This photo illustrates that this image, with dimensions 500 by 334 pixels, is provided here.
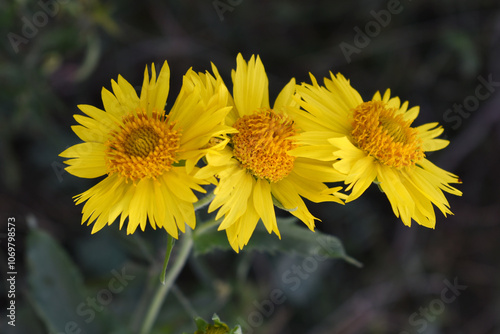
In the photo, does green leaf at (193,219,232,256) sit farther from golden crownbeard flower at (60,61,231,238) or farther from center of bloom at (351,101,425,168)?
center of bloom at (351,101,425,168)

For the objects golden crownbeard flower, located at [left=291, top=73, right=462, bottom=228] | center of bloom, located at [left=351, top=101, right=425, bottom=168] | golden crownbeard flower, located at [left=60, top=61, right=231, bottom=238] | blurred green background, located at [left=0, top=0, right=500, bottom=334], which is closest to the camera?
golden crownbeard flower, located at [left=60, top=61, right=231, bottom=238]

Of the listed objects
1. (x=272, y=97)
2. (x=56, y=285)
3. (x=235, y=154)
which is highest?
(x=235, y=154)

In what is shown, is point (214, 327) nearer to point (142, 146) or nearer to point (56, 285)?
point (142, 146)

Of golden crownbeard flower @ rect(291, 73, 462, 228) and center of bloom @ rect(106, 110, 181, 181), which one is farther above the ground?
golden crownbeard flower @ rect(291, 73, 462, 228)

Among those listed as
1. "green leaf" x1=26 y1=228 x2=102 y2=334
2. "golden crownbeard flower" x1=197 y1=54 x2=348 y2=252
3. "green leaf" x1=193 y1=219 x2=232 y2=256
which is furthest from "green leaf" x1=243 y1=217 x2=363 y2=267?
"green leaf" x1=26 y1=228 x2=102 y2=334

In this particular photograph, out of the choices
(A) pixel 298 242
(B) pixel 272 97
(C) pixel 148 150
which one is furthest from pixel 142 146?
(B) pixel 272 97

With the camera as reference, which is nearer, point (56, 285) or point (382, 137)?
point (382, 137)
